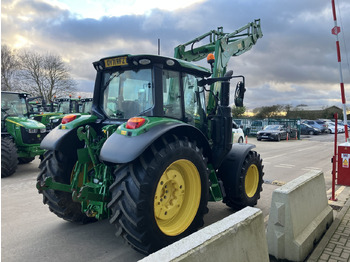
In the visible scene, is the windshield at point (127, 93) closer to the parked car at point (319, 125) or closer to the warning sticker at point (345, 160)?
the warning sticker at point (345, 160)

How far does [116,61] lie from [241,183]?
2.80 m

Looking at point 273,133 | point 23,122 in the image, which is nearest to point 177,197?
point 23,122

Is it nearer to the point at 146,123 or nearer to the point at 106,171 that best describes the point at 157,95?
the point at 146,123

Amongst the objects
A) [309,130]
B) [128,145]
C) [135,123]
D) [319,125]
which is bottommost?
[309,130]

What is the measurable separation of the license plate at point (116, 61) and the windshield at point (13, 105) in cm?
683

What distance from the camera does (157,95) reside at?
3561 millimetres

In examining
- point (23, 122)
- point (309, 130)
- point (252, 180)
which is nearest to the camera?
point (252, 180)

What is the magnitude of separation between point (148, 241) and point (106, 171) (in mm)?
1034

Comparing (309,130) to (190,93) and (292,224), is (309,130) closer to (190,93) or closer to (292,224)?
(190,93)

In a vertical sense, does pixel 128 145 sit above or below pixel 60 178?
above

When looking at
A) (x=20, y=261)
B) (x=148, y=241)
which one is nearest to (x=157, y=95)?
(x=148, y=241)

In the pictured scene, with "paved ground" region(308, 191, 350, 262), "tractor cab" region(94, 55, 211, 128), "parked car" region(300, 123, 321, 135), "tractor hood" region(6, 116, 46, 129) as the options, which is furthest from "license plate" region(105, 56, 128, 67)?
"parked car" region(300, 123, 321, 135)

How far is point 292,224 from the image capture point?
119 inches

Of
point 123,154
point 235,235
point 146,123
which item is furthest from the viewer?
point 146,123
